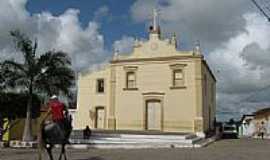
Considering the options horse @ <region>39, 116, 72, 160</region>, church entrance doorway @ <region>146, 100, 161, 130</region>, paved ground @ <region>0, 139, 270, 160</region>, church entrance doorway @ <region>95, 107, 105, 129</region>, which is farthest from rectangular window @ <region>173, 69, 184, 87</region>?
horse @ <region>39, 116, 72, 160</region>

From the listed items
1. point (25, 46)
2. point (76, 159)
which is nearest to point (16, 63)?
point (25, 46)

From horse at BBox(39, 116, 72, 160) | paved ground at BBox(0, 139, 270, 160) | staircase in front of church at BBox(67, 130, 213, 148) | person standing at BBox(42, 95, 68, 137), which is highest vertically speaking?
person standing at BBox(42, 95, 68, 137)

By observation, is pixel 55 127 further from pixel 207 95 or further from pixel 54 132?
pixel 207 95

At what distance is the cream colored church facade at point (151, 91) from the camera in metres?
33.8

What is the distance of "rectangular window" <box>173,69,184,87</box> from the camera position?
1353 inches

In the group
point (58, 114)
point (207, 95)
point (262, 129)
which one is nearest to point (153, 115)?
point (207, 95)

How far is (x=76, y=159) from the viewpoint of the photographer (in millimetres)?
13984

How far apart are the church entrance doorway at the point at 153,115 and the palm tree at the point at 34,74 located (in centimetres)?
1192

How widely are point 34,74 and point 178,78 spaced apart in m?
13.6

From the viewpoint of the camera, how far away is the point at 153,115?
3503 cm

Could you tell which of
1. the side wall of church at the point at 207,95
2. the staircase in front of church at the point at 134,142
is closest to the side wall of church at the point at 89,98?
the side wall of church at the point at 207,95

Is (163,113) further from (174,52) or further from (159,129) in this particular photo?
(174,52)

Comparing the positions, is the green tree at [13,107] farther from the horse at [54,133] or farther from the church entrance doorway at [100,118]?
the horse at [54,133]

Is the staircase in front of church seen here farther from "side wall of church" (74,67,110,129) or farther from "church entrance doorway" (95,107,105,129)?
"side wall of church" (74,67,110,129)
